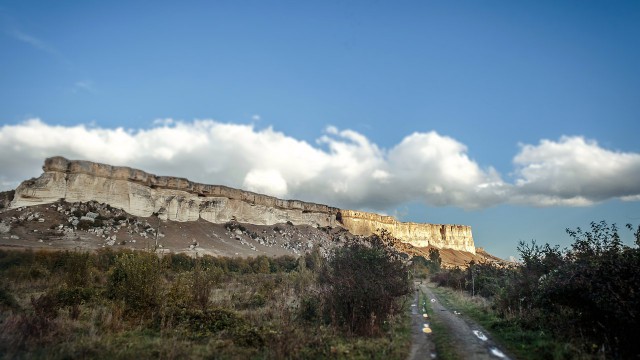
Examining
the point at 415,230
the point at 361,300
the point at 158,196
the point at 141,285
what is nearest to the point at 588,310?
the point at 361,300

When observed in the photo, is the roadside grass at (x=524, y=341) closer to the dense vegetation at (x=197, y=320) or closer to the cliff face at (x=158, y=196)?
the dense vegetation at (x=197, y=320)

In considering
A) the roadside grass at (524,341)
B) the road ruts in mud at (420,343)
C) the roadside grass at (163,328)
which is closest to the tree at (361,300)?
the roadside grass at (163,328)

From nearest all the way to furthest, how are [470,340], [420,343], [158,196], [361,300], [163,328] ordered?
1. [163,328]
2. [420,343]
3. [470,340]
4. [361,300]
5. [158,196]

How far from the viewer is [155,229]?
7069 centimetres

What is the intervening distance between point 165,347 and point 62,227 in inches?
2409

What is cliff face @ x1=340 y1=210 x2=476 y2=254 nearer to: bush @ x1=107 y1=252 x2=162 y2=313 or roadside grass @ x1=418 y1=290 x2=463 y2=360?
roadside grass @ x1=418 y1=290 x2=463 y2=360

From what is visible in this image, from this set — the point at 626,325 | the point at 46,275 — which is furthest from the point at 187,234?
the point at 626,325

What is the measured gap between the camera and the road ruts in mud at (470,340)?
1028 centimetres

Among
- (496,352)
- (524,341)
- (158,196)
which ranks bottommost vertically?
(496,352)

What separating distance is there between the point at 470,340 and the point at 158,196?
259 feet

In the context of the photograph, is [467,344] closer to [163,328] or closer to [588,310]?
[588,310]

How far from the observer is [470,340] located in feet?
40.6

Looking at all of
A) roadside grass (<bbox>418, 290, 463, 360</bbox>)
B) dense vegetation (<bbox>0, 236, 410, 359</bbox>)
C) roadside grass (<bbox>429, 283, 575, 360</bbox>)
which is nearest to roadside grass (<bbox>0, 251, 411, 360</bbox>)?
dense vegetation (<bbox>0, 236, 410, 359</bbox>)

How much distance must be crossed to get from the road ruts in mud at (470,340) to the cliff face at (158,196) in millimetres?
71671
